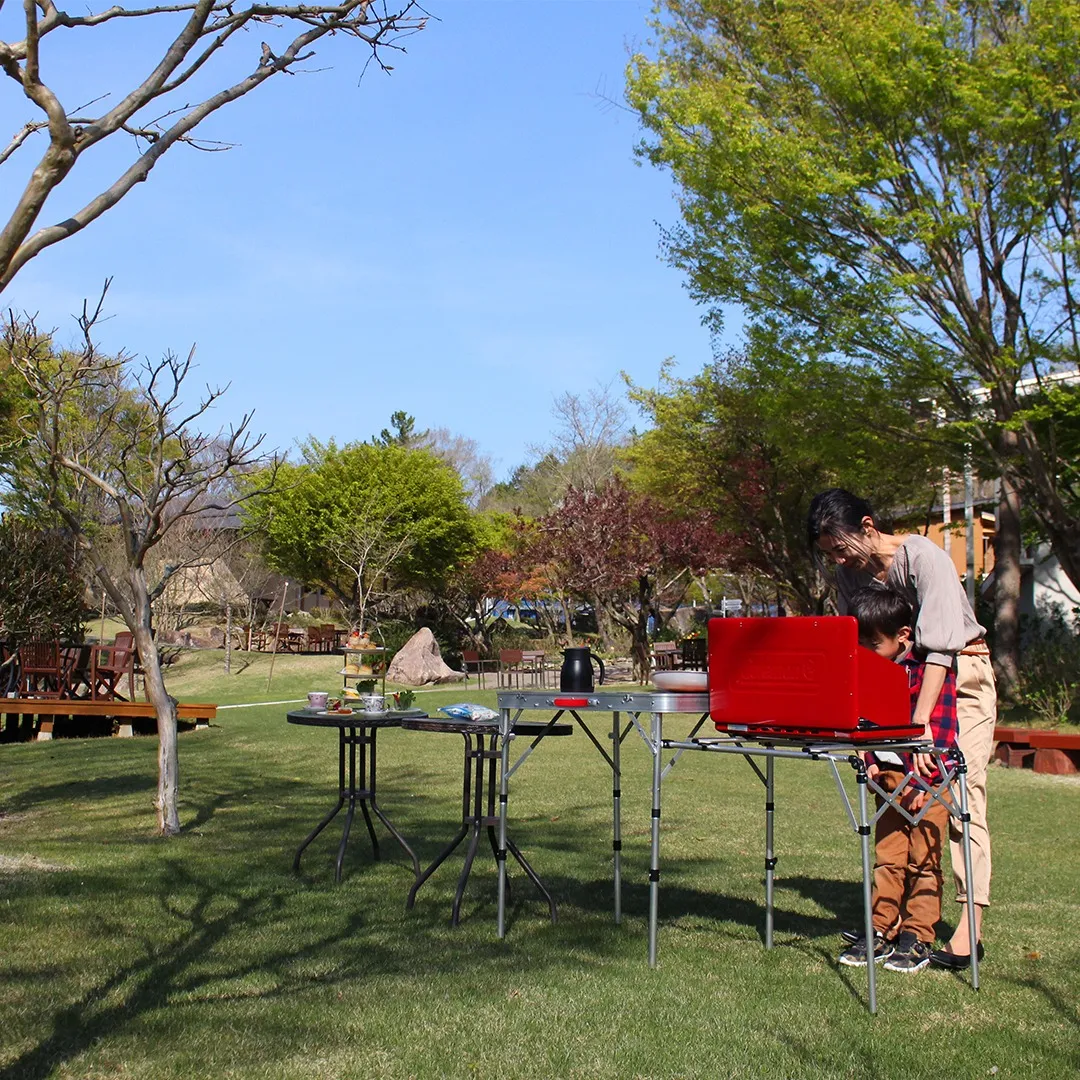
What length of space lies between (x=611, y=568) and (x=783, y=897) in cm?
1885

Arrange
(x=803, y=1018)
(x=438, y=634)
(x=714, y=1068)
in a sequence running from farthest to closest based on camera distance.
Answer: (x=438, y=634) < (x=803, y=1018) < (x=714, y=1068)

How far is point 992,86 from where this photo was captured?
11.7 meters

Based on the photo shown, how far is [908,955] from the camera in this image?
4.41 m

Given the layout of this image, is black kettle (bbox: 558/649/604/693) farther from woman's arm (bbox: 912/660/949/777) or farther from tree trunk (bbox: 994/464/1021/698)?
tree trunk (bbox: 994/464/1021/698)

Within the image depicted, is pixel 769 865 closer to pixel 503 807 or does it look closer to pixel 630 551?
pixel 503 807

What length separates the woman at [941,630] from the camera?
4.25m

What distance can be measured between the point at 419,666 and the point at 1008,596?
41.8ft

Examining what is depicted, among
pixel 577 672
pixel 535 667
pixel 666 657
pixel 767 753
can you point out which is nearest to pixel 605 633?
pixel 666 657

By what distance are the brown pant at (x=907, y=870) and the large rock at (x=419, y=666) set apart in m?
20.7

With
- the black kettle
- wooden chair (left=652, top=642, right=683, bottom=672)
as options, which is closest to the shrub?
wooden chair (left=652, top=642, right=683, bottom=672)

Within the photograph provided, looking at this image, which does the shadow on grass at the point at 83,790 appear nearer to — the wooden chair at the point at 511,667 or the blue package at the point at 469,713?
the blue package at the point at 469,713

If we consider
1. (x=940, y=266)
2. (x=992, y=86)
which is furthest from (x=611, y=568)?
(x=992, y=86)

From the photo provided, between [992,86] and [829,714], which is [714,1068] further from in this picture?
[992,86]

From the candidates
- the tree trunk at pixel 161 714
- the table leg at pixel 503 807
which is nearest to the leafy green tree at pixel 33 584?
the tree trunk at pixel 161 714
